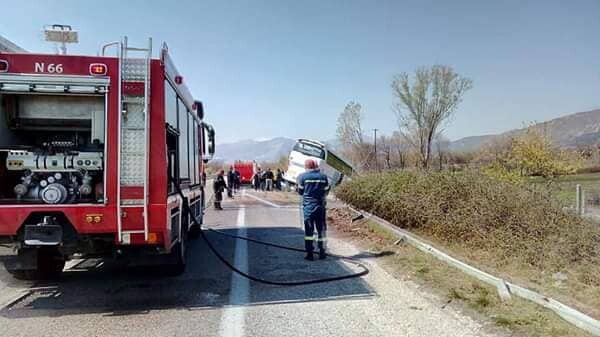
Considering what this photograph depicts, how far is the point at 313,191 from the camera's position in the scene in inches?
350

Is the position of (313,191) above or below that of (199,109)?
below

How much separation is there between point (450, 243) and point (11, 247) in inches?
271

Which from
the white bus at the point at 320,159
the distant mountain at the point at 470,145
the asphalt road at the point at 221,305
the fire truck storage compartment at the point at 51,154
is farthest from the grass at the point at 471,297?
the distant mountain at the point at 470,145

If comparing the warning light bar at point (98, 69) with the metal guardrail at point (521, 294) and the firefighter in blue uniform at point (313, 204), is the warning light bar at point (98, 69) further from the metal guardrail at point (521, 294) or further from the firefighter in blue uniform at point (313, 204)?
the metal guardrail at point (521, 294)

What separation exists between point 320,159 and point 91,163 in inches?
994

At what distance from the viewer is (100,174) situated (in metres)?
6.08

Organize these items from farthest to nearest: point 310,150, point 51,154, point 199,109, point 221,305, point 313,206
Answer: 1. point 310,150
2. point 199,109
3. point 313,206
4. point 51,154
5. point 221,305

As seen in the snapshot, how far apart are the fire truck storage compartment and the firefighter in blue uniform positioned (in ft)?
12.7

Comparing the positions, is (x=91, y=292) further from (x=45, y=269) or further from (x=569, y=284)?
(x=569, y=284)

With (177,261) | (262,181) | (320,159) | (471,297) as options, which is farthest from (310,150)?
(471,297)

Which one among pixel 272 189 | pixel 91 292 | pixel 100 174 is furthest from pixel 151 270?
pixel 272 189

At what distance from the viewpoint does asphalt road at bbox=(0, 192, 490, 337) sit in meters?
4.96

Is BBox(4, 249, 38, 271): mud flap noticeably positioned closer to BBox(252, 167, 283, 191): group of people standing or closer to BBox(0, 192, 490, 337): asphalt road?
BBox(0, 192, 490, 337): asphalt road

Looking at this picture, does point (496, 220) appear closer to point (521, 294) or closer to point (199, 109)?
point (521, 294)
